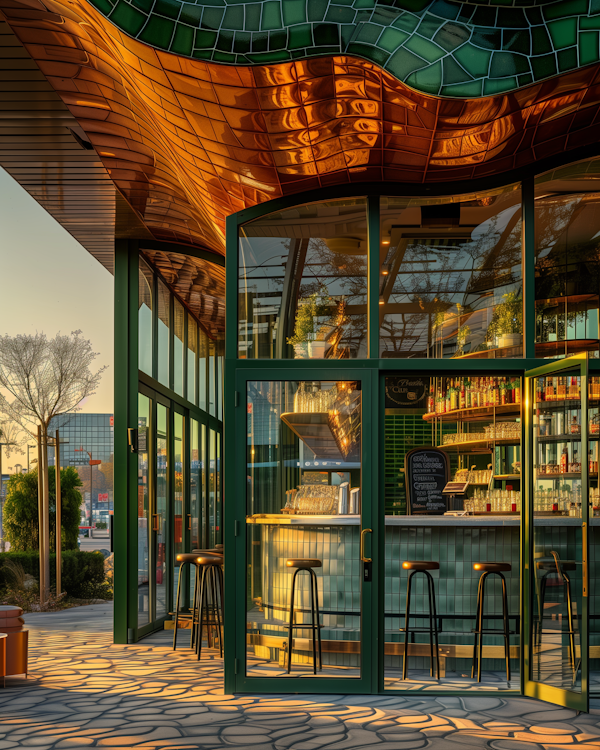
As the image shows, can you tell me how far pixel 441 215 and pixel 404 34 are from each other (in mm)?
1774

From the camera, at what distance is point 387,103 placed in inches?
182

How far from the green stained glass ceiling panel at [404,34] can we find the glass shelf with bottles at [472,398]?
10.4 feet

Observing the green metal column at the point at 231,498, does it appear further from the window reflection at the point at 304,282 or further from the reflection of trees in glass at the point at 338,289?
the reflection of trees in glass at the point at 338,289

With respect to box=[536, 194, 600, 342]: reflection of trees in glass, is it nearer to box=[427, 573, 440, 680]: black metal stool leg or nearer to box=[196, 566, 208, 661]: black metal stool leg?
box=[427, 573, 440, 680]: black metal stool leg

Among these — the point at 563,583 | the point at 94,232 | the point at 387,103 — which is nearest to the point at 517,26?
the point at 387,103

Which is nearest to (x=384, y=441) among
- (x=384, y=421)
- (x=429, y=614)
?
(x=384, y=421)

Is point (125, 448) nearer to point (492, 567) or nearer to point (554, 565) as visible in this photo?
point (492, 567)

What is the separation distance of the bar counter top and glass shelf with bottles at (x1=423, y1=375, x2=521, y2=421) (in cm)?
120

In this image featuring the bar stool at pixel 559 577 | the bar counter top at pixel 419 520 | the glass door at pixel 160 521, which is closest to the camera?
the bar stool at pixel 559 577

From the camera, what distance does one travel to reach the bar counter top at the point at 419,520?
5329 millimetres

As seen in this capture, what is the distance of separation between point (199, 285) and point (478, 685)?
5734mm

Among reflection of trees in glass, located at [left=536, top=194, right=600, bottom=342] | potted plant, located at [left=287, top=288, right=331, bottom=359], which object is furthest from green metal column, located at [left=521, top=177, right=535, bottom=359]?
potted plant, located at [left=287, top=288, right=331, bottom=359]

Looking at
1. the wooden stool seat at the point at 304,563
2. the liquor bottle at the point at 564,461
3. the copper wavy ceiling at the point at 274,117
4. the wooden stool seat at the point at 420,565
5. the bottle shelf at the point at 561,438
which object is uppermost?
the copper wavy ceiling at the point at 274,117

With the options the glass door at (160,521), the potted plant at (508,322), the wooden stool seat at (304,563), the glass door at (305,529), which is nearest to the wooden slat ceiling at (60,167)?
the glass door at (160,521)
